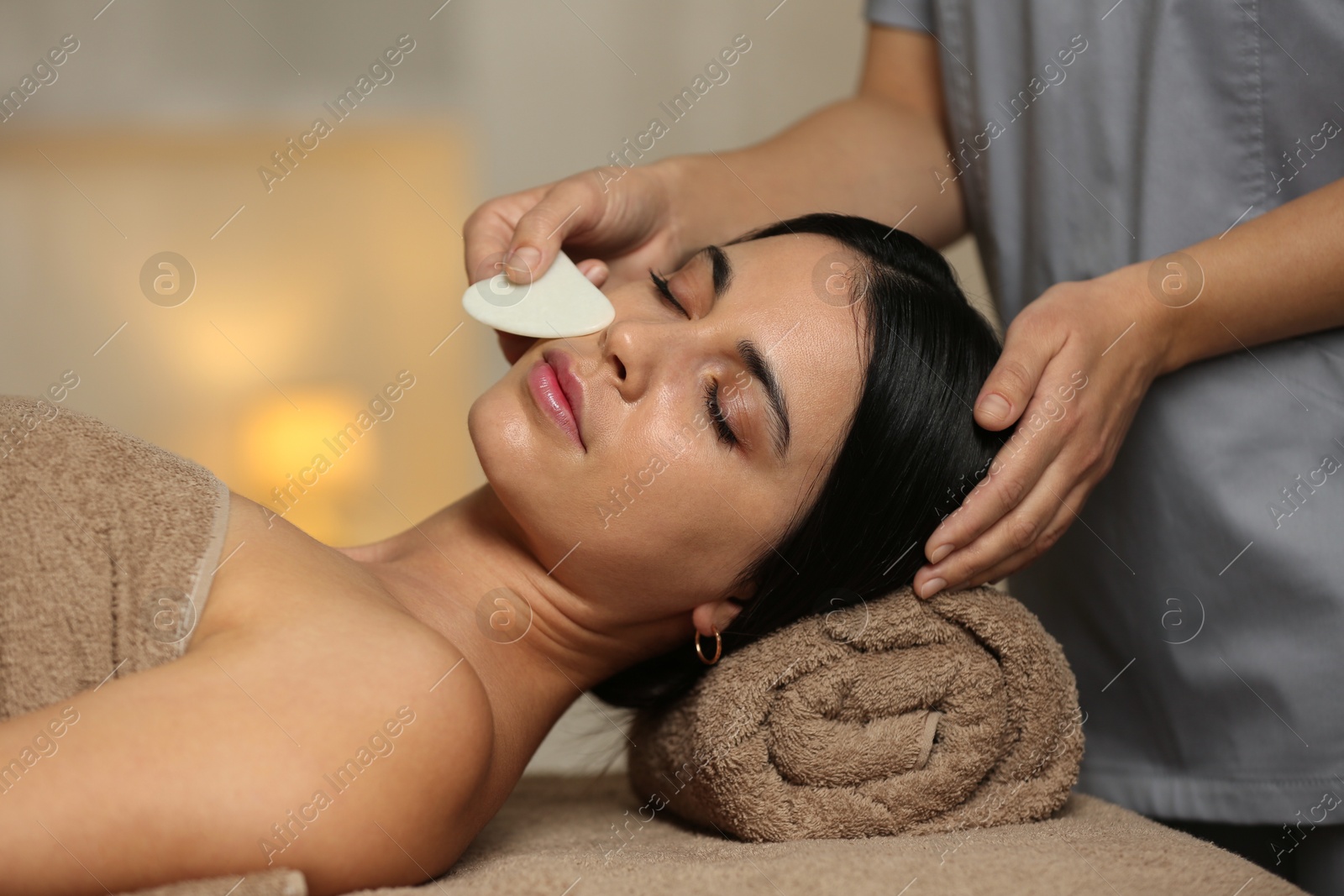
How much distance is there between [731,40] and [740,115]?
0.19m

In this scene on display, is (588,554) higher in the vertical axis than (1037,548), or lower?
higher

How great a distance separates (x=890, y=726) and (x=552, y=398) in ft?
1.49

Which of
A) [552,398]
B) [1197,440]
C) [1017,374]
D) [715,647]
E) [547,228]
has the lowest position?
[1197,440]

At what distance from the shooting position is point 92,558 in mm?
834

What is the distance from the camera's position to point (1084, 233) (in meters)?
1.19

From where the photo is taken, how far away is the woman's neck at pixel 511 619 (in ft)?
3.38

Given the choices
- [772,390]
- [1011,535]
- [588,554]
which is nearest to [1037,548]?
[1011,535]

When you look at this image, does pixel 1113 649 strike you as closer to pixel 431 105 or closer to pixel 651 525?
pixel 651 525

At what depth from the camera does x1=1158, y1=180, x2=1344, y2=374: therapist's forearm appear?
957 millimetres

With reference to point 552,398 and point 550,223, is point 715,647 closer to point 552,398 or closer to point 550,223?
point 552,398

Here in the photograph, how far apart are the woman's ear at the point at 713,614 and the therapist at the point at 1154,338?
0.20 m

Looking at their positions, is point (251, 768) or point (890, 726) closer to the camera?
point (251, 768)

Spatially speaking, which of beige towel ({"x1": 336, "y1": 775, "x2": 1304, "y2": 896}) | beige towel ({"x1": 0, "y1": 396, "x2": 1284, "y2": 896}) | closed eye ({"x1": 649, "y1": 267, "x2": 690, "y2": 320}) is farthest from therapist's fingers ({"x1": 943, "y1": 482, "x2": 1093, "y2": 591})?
closed eye ({"x1": 649, "y1": 267, "x2": 690, "y2": 320})

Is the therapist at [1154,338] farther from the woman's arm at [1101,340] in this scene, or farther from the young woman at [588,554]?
the young woman at [588,554]
